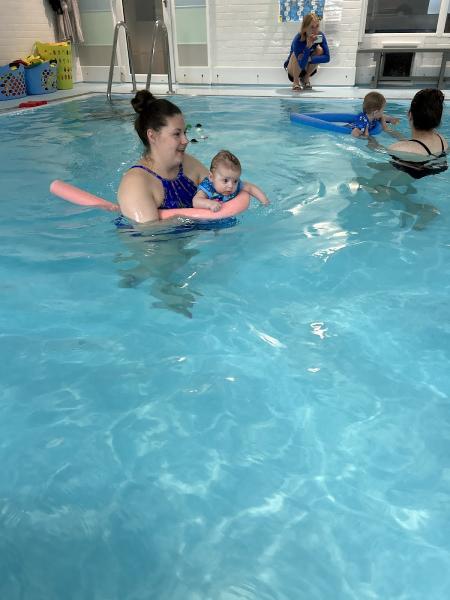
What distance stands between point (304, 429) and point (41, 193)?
3796mm

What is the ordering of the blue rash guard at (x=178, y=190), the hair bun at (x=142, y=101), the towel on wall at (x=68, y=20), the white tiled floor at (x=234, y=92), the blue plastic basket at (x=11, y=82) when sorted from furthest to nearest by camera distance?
the towel on wall at (x=68, y=20) < the blue plastic basket at (x=11, y=82) < the white tiled floor at (x=234, y=92) < the blue rash guard at (x=178, y=190) < the hair bun at (x=142, y=101)

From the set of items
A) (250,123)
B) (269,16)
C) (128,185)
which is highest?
(269,16)

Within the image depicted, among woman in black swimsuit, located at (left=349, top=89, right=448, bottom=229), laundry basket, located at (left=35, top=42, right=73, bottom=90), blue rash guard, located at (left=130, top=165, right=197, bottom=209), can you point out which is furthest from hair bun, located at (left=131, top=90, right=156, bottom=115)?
laundry basket, located at (left=35, top=42, right=73, bottom=90)

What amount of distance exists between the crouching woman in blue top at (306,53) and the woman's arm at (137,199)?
28.6 ft

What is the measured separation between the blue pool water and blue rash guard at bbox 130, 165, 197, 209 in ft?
0.80

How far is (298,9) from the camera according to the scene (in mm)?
10945

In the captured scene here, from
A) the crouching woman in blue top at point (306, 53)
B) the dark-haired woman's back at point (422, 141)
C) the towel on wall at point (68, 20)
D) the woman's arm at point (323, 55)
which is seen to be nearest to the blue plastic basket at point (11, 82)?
the towel on wall at point (68, 20)

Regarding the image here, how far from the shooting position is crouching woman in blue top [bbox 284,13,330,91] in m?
10.2

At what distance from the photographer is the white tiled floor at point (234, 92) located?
32.9ft

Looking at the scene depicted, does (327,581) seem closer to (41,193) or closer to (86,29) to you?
(41,193)

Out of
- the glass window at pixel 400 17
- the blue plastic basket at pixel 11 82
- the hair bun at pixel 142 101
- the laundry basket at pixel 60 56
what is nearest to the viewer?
the hair bun at pixel 142 101

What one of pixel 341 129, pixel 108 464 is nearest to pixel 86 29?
pixel 341 129

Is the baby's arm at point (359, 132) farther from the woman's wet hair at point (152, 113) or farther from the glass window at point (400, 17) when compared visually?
the glass window at point (400, 17)

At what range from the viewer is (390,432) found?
206 cm
